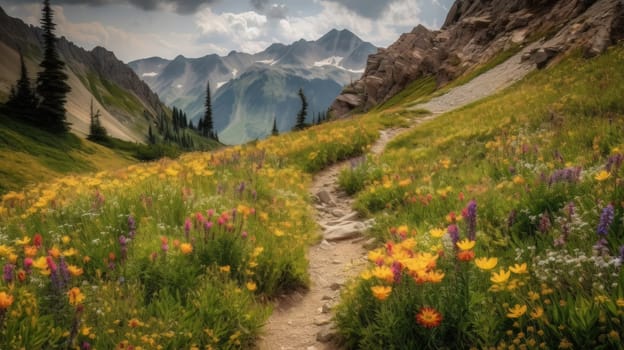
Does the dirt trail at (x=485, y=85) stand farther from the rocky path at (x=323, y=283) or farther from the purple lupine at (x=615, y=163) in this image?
the purple lupine at (x=615, y=163)

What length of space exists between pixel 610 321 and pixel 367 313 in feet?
6.24

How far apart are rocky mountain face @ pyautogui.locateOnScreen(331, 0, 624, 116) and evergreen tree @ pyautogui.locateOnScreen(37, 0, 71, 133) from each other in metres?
69.2

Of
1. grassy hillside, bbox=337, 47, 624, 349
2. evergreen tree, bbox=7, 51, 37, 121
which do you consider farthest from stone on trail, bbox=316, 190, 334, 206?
evergreen tree, bbox=7, 51, 37, 121

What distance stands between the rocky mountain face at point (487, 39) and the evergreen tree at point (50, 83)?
69245mm

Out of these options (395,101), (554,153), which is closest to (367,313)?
(554,153)

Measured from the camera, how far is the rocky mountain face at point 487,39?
3562cm

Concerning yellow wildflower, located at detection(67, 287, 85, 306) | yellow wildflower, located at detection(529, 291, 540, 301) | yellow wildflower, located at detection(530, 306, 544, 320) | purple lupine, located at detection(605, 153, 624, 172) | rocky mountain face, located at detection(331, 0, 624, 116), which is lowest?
yellow wildflower, located at detection(530, 306, 544, 320)

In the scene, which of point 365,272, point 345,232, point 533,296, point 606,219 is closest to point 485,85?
point 345,232

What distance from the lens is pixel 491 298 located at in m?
3.00

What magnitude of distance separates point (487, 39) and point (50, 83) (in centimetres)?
9261

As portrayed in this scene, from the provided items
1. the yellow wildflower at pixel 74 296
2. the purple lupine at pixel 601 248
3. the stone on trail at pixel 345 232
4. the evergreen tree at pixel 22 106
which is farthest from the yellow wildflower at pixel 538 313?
the evergreen tree at pixel 22 106

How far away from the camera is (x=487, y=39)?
76.4 meters

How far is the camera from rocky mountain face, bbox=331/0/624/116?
35.6m

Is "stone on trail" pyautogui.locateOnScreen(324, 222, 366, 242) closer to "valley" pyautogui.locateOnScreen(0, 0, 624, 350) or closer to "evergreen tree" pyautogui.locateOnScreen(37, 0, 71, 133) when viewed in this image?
"valley" pyautogui.locateOnScreen(0, 0, 624, 350)
